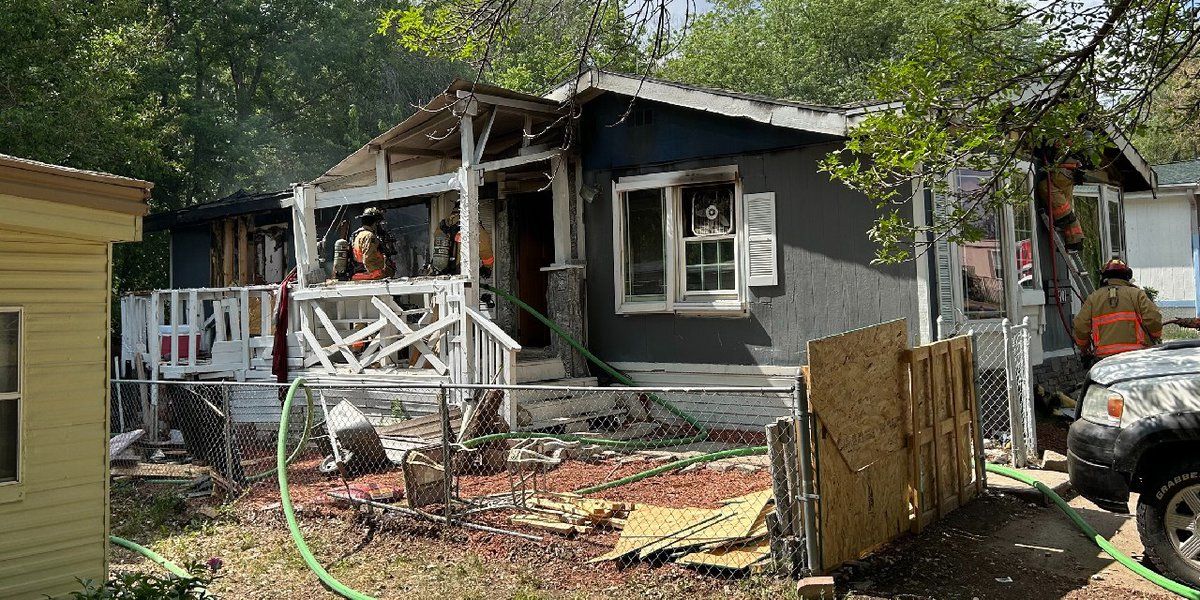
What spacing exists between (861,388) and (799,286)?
4329mm

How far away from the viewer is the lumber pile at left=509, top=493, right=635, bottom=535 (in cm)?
646

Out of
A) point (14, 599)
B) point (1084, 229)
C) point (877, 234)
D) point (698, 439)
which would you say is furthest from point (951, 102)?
point (1084, 229)

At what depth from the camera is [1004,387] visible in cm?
972

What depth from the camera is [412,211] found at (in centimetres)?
1359

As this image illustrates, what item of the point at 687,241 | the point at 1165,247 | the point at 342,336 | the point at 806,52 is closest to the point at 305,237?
the point at 342,336

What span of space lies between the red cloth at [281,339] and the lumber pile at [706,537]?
7.28m

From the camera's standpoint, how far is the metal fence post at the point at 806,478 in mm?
5207

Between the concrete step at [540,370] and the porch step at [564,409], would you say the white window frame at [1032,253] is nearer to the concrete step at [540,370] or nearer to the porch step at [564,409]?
the porch step at [564,409]

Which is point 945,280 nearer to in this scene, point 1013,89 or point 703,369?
point 703,369

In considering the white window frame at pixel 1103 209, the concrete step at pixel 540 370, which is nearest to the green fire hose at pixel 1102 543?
the concrete step at pixel 540 370

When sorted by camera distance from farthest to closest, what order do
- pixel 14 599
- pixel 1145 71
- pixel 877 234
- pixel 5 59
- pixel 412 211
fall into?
pixel 5 59 < pixel 412 211 < pixel 877 234 < pixel 1145 71 < pixel 14 599

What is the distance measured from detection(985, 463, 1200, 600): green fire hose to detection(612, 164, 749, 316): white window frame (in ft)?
11.2

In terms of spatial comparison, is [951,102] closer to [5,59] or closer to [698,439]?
[698,439]

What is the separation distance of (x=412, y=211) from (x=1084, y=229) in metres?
9.30
